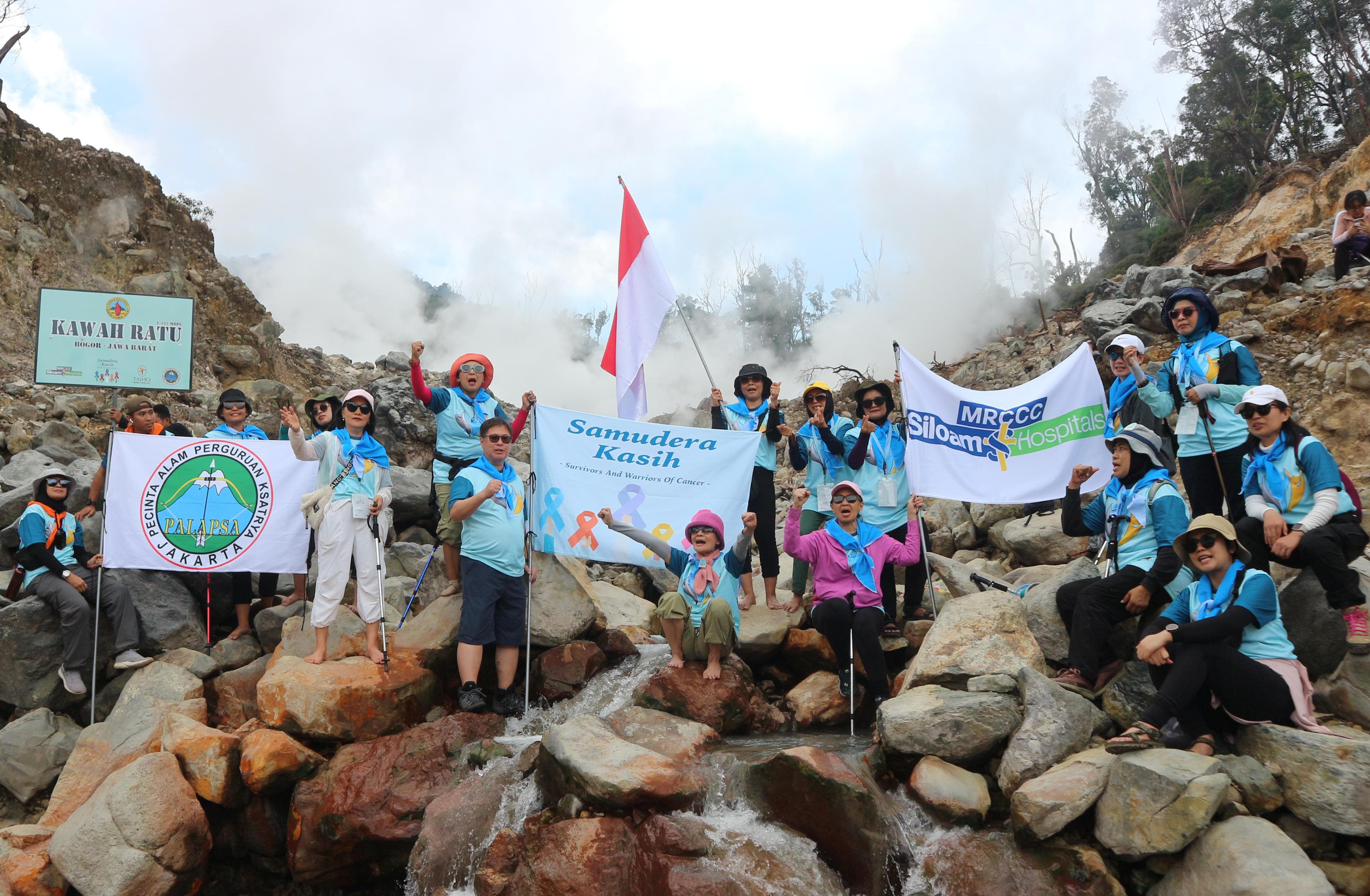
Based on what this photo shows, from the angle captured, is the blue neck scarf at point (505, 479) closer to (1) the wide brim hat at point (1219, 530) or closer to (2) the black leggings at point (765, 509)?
(2) the black leggings at point (765, 509)

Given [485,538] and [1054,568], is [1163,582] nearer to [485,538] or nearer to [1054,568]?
Result: [1054,568]

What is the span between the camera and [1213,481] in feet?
20.6

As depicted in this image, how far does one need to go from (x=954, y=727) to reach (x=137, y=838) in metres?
5.88

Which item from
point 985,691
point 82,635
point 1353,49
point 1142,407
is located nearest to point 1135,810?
point 985,691

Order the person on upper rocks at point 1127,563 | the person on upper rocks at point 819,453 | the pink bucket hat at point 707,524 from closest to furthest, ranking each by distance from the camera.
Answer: the person on upper rocks at point 1127,563, the pink bucket hat at point 707,524, the person on upper rocks at point 819,453

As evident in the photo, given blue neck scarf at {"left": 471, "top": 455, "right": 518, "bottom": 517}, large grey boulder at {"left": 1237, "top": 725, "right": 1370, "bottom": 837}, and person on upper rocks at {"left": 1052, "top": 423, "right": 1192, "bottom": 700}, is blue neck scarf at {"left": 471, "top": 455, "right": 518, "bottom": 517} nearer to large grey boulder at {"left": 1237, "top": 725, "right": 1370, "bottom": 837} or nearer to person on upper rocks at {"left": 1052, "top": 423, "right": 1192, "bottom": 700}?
person on upper rocks at {"left": 1052, "top": 423, "right": 1192, "bottom": 700}

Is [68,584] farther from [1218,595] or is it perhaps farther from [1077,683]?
[1218,595]

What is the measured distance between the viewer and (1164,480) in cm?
585

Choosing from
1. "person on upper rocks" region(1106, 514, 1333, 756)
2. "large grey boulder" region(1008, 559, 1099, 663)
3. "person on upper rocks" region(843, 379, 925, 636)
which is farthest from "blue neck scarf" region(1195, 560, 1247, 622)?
"person on upper rocks" region(843, 379, 925, 636)

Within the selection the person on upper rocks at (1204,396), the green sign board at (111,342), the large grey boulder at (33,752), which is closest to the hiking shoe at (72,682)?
the large grey boulder at (33,752)

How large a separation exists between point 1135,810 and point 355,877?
17.9ft

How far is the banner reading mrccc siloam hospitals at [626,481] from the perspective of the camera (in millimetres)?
7379

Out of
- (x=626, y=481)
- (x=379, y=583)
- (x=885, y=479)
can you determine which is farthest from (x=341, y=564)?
(x=885, y=479)

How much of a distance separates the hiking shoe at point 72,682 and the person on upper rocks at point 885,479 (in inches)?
287
